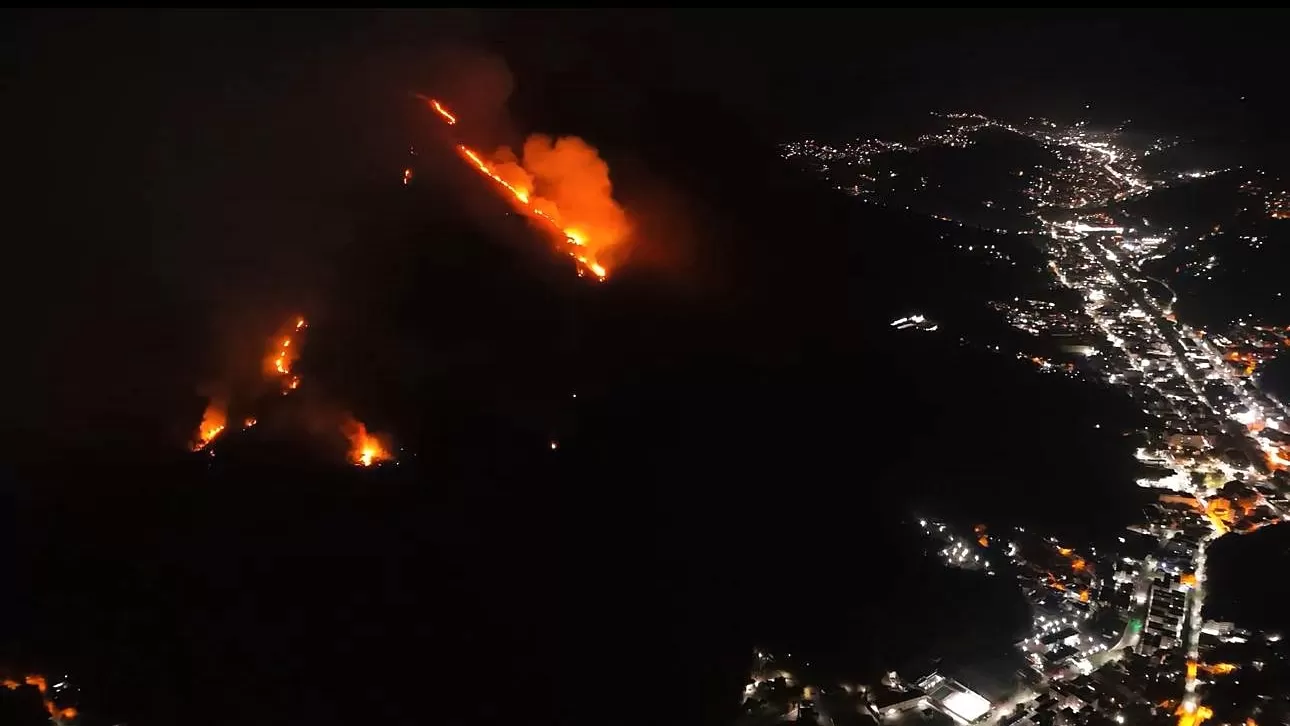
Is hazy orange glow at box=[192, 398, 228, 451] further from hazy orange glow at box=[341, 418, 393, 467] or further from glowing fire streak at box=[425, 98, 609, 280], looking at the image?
glowing fire streak at box=[425, 98, 609, 280]

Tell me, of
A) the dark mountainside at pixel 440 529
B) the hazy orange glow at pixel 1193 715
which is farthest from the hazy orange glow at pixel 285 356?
the hazy orange glow at pixel 1193 715

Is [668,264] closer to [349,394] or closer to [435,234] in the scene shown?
[435,234]

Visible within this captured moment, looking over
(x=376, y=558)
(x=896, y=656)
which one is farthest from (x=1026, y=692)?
(x=376, y=558)

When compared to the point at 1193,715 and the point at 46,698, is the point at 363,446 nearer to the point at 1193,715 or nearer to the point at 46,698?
the point at 46,698

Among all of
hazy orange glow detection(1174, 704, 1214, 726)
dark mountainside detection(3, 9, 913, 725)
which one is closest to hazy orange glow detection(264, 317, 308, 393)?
dark mountainside detection(3, 9, 913, 725)

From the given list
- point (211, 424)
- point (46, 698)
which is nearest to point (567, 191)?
point (211, 424)

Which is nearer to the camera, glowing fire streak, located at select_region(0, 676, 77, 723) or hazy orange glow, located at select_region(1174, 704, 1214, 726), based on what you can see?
glowing fire streak, located at select_region(0, 676, 77, 723)
